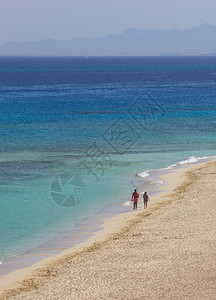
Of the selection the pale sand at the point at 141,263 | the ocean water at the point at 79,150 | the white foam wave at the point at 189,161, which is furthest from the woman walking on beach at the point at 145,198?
the white foam wave at the point at 189,161

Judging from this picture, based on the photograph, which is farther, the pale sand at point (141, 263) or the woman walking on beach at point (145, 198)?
the woman walking on beach at point (145, 198)

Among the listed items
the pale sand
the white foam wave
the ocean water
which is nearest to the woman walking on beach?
the pale sand

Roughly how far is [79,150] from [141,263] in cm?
2583

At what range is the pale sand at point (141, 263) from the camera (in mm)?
16984

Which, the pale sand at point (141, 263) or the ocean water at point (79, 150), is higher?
the pale sand at point (141, 263)

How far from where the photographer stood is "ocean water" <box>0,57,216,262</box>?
27.2 m

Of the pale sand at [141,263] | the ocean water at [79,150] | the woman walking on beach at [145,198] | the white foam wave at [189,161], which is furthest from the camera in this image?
the white foam wave at [189,161]

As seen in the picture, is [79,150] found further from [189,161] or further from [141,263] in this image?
[141,263]

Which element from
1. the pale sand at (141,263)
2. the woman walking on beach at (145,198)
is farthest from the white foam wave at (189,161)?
the pale sand at (141,263)

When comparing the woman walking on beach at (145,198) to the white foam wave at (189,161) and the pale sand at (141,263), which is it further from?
the white foam wave at (189,161)

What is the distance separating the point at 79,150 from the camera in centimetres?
4453

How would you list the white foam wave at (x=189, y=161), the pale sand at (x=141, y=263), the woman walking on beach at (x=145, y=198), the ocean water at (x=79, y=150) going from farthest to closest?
the white foam wave at (x=189, y=161), the woman walking on beach at (x=145, y=198), the ocean water at (x=79, y=150), the pale sand at (x=141, y=263)

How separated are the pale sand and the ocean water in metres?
2.88

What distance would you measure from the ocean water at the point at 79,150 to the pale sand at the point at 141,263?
113 inches
